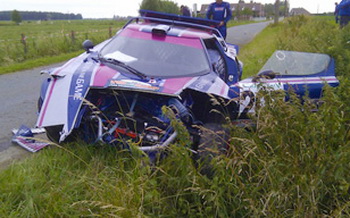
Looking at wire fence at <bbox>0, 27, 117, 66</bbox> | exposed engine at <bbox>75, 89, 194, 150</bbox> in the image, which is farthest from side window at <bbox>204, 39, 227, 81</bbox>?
wire fence at <bbox>0, 27, 117, 66</bbox>

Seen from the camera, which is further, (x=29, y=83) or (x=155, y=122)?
(x=29, y=83)

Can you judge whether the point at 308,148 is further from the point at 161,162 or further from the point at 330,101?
the point at 161,162

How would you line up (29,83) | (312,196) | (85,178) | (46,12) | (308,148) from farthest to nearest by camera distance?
(46,12) < (29,83) < (85,178) < (308,148) < (312,196)

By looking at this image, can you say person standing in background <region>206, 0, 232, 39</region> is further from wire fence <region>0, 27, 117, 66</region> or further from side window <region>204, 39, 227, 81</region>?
wire fence <region>0, 27, 117, 66</region>

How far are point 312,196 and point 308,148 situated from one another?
36cm

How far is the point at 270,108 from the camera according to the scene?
2.74 m

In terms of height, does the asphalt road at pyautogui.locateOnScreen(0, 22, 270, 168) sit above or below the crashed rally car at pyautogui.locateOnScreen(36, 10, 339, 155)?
below

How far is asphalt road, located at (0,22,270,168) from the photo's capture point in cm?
385

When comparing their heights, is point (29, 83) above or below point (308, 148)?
below

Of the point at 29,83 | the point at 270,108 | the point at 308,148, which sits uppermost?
the point at 270,108

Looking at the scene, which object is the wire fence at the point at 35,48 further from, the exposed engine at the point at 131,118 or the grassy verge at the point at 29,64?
the exposed engine at the point at 131,118

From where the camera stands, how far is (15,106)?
18.3 feet

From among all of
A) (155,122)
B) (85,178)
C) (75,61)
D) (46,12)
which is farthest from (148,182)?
(46,12)

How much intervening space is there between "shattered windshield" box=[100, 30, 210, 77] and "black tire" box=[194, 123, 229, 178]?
0.86 meters
